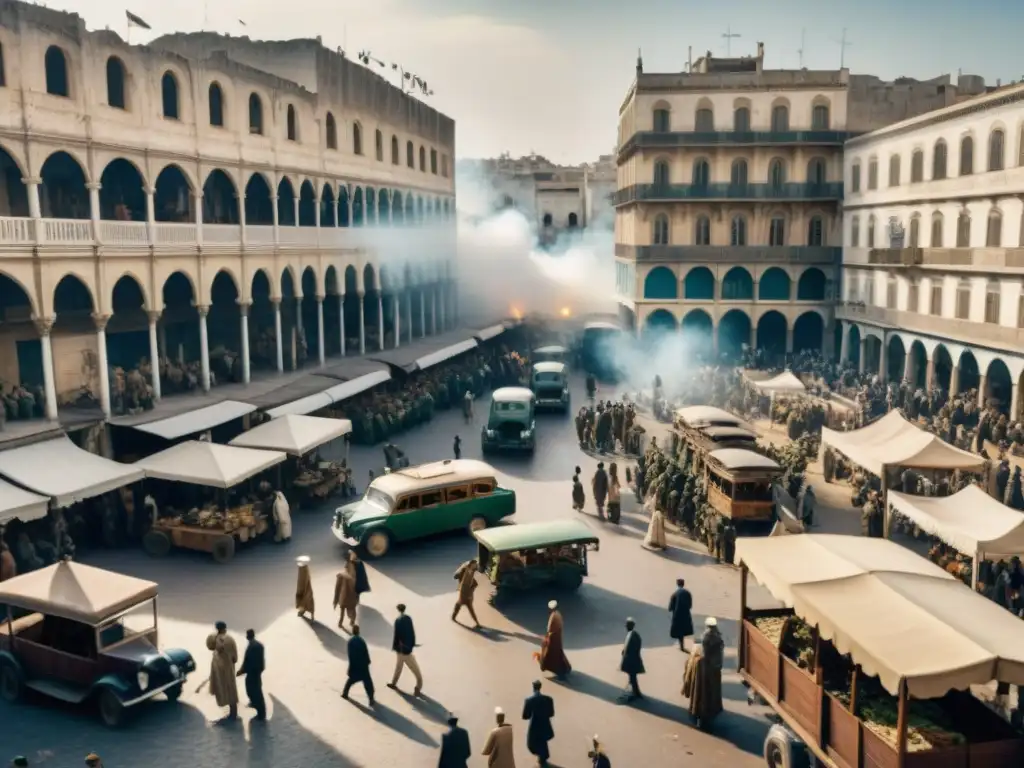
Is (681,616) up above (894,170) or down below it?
below

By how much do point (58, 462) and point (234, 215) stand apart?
15357mm

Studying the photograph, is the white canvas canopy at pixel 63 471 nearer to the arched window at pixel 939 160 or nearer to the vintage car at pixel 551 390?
the vintage car at pixel 551 390

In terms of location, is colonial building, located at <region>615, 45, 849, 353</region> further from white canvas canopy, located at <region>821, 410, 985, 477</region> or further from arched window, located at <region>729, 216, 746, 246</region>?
white canvas canopy, located at <region>821, 410, 985, 477</region>

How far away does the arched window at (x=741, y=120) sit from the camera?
46.2 m

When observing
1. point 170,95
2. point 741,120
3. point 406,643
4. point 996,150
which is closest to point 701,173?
point 741,120

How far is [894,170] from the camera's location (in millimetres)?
39094

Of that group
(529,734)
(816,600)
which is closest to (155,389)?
(529,734)

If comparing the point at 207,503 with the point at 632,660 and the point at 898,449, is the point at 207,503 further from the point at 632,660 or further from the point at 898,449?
the point at 898,449

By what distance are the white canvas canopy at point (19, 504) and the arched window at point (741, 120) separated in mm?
38200

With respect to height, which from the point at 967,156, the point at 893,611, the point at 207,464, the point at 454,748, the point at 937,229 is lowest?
the point at 454,748

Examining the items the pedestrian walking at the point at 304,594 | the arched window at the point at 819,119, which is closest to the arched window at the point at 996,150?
the arched window at the point at 819,119

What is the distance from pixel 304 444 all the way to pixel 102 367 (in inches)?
221

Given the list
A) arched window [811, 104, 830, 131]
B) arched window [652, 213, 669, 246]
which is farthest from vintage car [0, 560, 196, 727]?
arched window [811, 104, 830, 131]

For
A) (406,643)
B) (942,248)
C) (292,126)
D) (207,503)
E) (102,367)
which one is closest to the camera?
(406,643)
